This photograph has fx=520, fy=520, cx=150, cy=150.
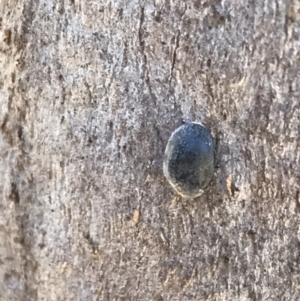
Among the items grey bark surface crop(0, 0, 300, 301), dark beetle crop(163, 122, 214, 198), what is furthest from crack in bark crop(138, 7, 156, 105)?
dark beetle crop(163, 122, 214, 198)

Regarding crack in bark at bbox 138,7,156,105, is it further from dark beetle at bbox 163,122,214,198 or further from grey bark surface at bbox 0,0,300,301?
dark beetle at bbox 163,122,214,198

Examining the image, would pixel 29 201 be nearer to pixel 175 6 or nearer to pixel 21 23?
pixel 21 23

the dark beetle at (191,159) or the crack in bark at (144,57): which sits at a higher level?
the crack in bark at (144,57)

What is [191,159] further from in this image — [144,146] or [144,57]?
[144,57]

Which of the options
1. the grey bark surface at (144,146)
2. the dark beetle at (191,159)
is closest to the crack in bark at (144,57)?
the grey bark surface at (144,146)

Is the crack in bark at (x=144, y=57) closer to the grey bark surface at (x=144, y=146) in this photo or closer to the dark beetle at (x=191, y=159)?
the grey bark surface at (x=144, y=146)

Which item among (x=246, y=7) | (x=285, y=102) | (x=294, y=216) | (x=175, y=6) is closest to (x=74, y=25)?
(x=175, y=6)
